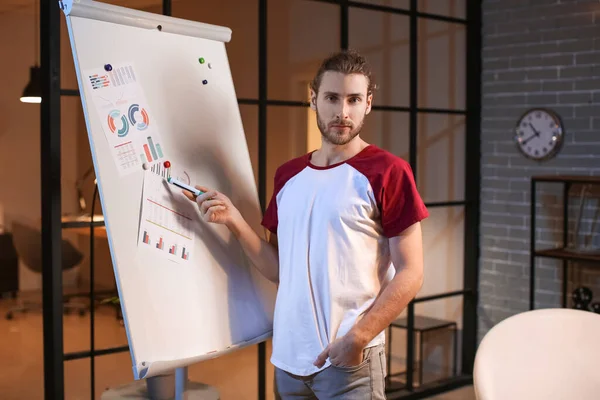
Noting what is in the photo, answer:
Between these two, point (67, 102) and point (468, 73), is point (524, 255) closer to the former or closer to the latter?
point (468, 73)

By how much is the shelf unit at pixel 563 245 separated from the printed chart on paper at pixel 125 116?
2331 mm

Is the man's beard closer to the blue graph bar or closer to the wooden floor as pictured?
Answer: the blue graph bar

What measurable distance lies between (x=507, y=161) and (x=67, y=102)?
98.5 inches

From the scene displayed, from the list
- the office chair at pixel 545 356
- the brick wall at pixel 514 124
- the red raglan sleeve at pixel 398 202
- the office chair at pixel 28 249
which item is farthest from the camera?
the office chair at pixel 28 249

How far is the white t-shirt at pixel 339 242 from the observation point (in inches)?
75.6

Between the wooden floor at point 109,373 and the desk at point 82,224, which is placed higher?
the desk at point 82,224

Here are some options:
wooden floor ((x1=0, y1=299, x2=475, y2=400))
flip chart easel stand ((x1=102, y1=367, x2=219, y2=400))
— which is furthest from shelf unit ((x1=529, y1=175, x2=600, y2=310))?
Answer: flip chart easel stand ((x1=102, y1=367, x2=219, y2=400))

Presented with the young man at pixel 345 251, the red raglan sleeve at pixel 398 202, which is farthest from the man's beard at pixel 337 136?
the red raglan sleeve at pixel 398 202

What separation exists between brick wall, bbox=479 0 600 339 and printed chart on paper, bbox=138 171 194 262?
2.52 m

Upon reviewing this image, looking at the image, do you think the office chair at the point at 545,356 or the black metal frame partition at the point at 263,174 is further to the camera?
the black metal frame partition at the point at 263,174

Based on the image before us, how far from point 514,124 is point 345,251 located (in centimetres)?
255

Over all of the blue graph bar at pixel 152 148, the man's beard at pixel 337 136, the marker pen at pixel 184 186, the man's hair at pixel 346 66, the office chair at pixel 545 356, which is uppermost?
the man's hair at pixel 346 66

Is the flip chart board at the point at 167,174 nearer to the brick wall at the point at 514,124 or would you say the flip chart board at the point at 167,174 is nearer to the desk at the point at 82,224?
the desk at the point at 82,224

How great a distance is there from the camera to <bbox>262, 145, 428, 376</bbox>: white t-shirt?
1.92 meters
